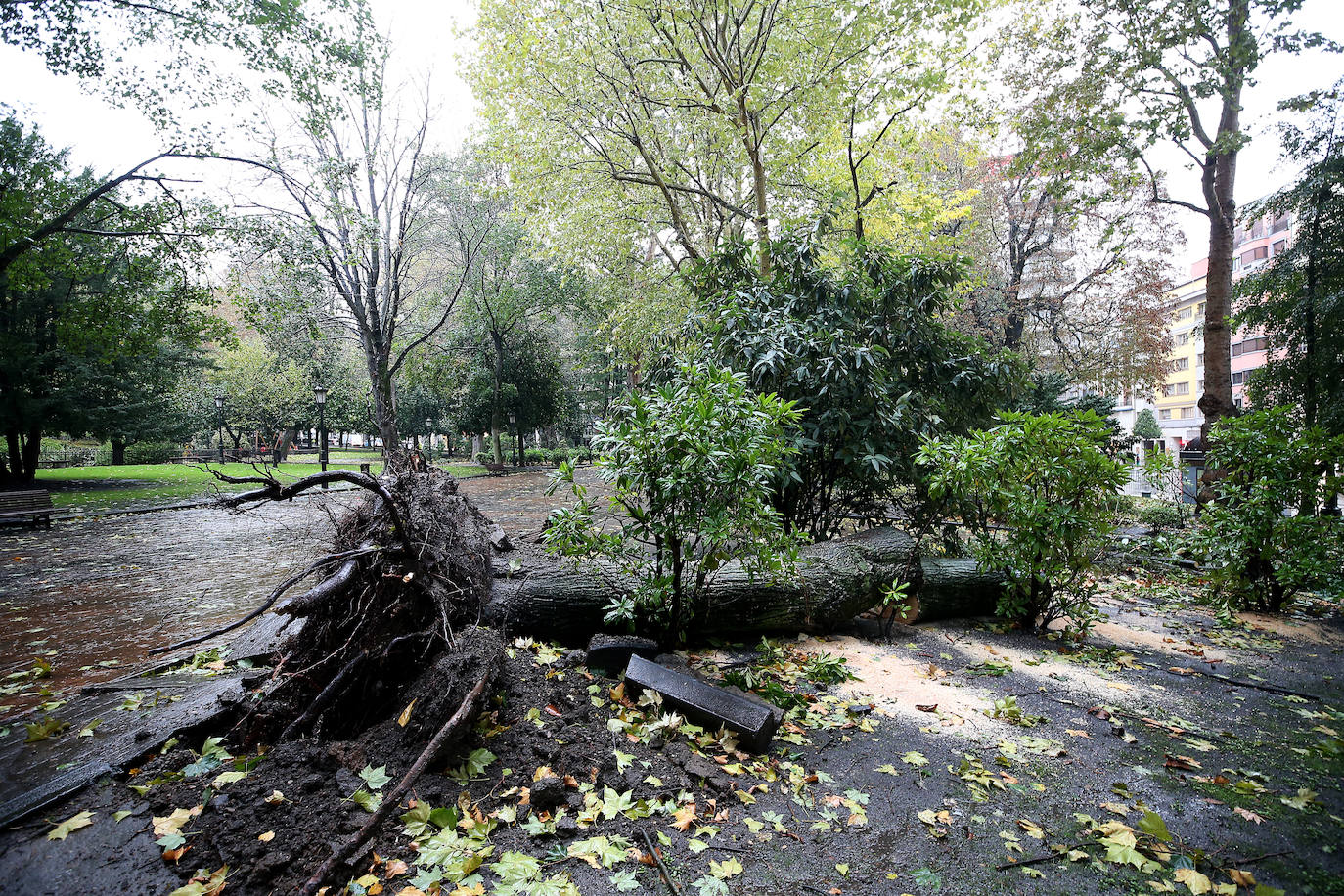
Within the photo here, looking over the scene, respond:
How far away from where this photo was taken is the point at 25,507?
10.7 m

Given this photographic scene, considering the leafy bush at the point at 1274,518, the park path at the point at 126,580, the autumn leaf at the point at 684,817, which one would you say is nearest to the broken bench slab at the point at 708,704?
the autumn leaf at the point at 684,817

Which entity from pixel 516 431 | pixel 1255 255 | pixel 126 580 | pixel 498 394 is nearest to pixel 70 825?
pixel 126 580

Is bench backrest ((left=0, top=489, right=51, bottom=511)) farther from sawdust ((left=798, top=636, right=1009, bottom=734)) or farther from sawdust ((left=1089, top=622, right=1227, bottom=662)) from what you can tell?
sawdust ((left=1089, top=622, right=1227, bottom=662))

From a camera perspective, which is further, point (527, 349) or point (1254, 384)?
point (527, 349)

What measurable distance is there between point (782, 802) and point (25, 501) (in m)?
14.9

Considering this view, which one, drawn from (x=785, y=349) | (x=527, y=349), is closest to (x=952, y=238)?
(x=785, y=349)

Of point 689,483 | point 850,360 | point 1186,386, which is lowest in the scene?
point 689,483

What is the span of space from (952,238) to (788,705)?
1028 centimetres

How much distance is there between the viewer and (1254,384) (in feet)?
35.1

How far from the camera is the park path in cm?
425

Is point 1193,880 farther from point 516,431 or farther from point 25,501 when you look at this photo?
point 516,431

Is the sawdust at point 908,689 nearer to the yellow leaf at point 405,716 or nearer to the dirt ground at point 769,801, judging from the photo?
the dirt ground at point 769,801

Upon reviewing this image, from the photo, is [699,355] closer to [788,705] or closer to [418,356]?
[788,705]

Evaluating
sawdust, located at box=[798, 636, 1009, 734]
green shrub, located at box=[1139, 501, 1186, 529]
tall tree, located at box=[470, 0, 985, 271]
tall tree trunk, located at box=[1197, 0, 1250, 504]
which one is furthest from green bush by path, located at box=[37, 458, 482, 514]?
tall tree trunk, located at box=[1197, 0, 1250, 504]
